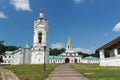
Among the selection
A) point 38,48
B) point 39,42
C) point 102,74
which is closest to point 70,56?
point 39,42

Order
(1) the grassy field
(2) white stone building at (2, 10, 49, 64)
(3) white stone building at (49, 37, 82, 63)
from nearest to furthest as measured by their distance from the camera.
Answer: (1) the grassy field < (2) white stone building at (2, 10, 49, 64) < (3) white stone building at (49, 37, 82, 63)

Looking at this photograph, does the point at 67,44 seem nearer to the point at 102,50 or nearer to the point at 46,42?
the point at 46,42

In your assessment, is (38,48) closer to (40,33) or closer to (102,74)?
(40,33)

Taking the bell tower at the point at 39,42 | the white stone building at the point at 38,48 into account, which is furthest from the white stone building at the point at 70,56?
the bell tower at the point at 39,42

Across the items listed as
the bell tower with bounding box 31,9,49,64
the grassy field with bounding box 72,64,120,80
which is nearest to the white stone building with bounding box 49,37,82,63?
the bell tower with bounding box 31,9,49,64

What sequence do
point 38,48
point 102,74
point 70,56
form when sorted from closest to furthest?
1. point 102,74
2. point 38,48
3. point 70,56

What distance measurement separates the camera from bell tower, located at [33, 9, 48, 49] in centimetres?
6339

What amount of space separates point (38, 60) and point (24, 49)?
23.5ft

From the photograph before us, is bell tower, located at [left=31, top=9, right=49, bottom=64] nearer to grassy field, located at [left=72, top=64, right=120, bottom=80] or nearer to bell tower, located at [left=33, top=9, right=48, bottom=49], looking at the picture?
bell tower, located at [left=33, top=9, right=48, bottom=49]

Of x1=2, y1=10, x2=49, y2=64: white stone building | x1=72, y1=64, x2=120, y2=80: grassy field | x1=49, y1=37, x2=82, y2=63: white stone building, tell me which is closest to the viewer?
x1=72, y1=64, x2=120, y2=80: grassy field

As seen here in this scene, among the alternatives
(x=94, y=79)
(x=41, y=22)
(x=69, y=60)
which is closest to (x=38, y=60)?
(x=41, y=22)

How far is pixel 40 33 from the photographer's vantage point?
212ft

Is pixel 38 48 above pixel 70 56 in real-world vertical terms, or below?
above

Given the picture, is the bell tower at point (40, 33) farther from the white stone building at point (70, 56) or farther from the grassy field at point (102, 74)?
the white stone building at point (70, 56)
